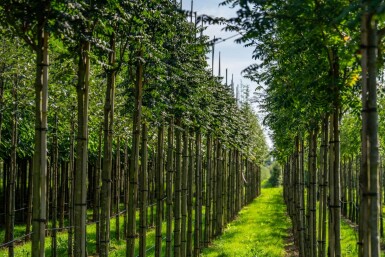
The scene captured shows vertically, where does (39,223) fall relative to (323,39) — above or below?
below

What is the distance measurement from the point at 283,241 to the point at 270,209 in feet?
49.1

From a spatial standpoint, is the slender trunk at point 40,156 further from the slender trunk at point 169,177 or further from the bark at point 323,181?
the slender trunk at point 169,177

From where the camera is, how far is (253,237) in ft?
68.4

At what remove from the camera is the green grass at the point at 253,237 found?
55.6 feet

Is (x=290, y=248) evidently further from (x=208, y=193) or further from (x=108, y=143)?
(x=108, y=143)

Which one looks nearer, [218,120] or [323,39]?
[323,39]

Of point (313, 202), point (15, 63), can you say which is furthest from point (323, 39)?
point (15, 63)

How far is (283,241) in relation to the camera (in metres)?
20.5

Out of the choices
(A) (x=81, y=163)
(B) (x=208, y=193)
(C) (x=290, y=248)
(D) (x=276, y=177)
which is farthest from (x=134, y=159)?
(D) (x=276, y=177)

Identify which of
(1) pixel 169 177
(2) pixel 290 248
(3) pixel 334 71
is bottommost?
(2) pixel 290 248

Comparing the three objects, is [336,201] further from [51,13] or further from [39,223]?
[51,13]

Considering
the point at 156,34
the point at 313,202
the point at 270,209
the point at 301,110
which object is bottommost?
the point at 270,209

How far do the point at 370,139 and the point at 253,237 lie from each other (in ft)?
56.8

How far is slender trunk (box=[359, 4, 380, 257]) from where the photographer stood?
4.09m
